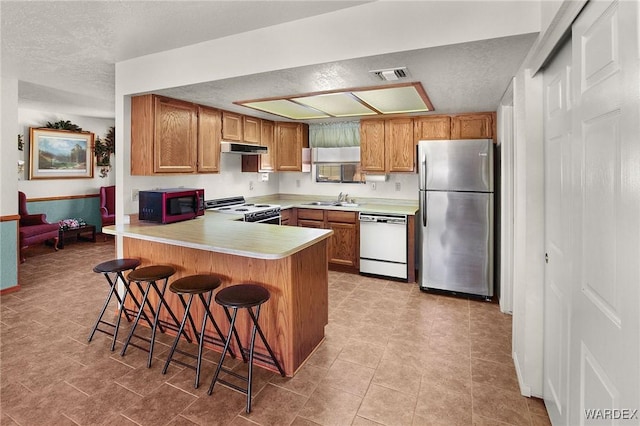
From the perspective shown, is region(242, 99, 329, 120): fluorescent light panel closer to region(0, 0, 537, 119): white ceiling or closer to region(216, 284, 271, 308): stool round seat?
region(0, 0, 537, 119): white ceiling

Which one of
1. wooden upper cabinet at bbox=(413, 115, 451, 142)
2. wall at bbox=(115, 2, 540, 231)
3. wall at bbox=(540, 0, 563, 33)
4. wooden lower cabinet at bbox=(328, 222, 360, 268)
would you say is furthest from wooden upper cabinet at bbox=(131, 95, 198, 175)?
wall at bbox=(540, 0, 563, 33)

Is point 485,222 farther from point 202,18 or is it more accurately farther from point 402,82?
point 202,18

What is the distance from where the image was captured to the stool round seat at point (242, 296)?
209 cm

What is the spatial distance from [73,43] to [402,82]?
270 centimetres

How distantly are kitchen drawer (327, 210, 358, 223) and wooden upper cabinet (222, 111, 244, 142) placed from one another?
1609 millimetres

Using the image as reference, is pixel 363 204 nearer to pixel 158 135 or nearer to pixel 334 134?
pixel 334 134

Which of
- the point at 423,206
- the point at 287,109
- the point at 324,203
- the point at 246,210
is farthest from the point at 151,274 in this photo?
the point at 324,203

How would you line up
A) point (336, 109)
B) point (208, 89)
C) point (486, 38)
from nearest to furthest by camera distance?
point (486, 38) < point (208, 89) < point (336, 109)

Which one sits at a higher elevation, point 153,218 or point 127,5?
point 127,5

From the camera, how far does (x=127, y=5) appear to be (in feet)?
7.23

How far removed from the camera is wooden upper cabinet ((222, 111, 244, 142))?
430 cm

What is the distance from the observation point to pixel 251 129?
15.7ft

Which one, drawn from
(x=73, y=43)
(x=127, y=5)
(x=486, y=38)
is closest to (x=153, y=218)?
(x=73, y=43)

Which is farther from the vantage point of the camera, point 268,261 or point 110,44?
point 110,44
